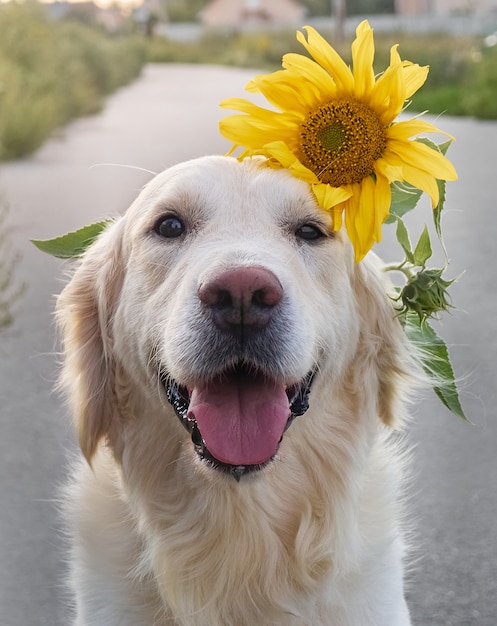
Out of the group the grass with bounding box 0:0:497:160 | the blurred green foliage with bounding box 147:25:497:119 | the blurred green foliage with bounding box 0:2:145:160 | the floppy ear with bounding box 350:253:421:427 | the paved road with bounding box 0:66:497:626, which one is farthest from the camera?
the blurred green foliage with bounding box 147:25:497:119

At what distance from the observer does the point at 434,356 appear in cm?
289

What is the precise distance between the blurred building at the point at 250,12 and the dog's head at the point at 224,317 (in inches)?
994

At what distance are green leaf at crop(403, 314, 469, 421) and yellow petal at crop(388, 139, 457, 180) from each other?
712 mm

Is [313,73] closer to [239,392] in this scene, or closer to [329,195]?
[329,195]

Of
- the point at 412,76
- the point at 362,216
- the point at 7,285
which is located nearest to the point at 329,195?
the point at 362,216

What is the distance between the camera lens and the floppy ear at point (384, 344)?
279 centimetres

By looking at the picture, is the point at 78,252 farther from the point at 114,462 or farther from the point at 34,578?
the point at 34,578

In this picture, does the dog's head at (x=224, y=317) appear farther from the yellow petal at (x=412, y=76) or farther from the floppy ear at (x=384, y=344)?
the yellow petal at (x=412, y=76)

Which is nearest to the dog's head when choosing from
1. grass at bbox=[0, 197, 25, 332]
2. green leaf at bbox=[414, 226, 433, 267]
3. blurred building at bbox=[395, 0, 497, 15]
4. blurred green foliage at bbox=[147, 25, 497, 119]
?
green leaf at bbox=[414, 226, 433, 267]

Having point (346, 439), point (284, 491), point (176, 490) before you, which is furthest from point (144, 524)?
point (346, 439)

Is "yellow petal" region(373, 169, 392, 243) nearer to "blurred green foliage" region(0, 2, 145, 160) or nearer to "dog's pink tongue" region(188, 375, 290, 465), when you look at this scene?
"dog's pink tongue" region(188, 375, 290, 465)

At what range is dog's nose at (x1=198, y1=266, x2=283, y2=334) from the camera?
2.09 metres

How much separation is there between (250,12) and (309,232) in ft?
91.1

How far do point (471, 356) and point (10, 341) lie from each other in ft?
12.3
